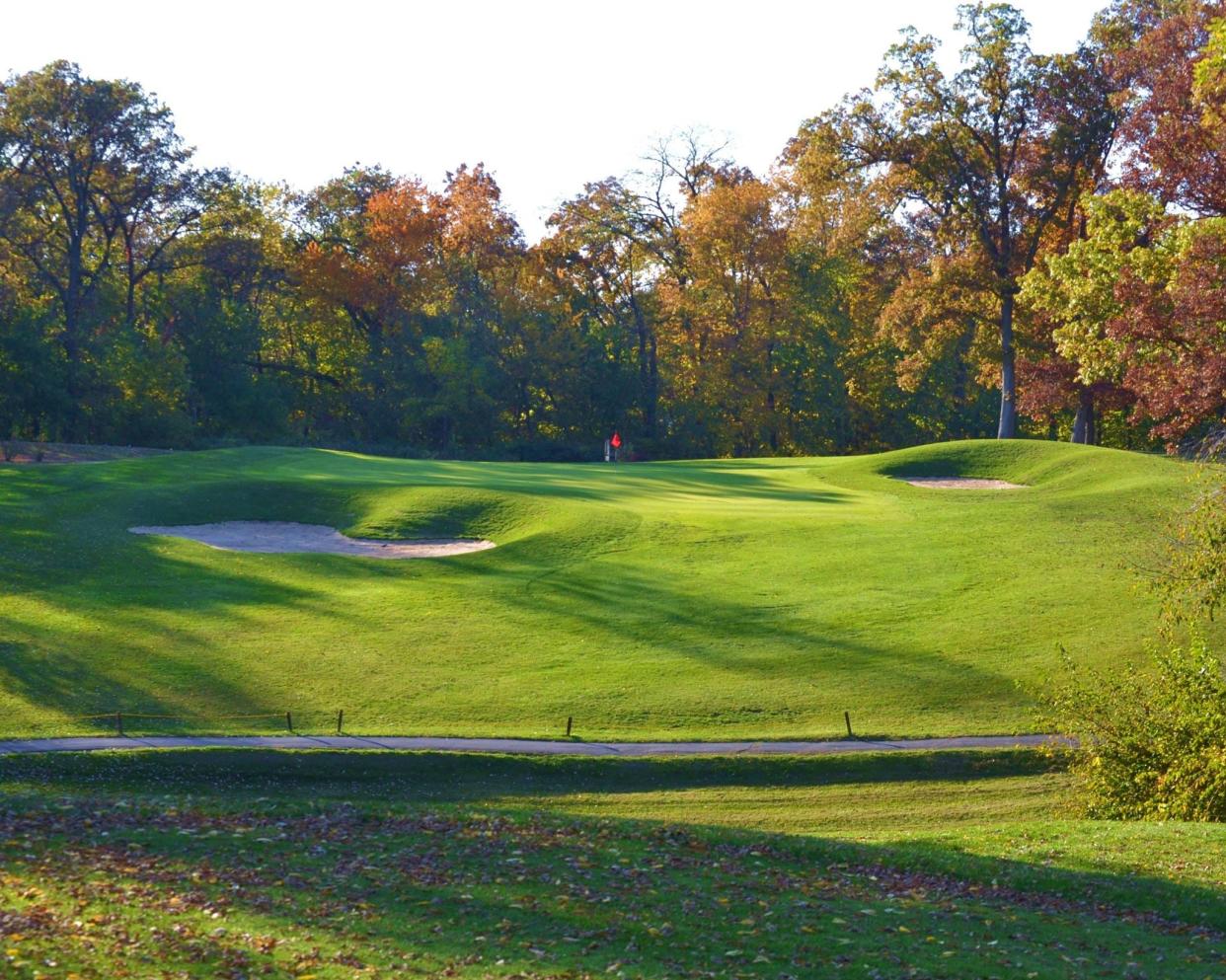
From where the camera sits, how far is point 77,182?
69375mm

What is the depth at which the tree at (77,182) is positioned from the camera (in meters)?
66.2

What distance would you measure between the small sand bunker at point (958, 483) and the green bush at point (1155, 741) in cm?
2248

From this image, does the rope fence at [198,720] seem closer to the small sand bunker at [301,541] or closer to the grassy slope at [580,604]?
the grassy slope at [580,604]

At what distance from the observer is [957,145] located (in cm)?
5641

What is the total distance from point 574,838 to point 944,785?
8.07 meters

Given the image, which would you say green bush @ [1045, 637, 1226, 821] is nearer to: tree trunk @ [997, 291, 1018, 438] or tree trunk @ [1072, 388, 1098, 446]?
tree trunk @ [997, 291, 1018, 438]

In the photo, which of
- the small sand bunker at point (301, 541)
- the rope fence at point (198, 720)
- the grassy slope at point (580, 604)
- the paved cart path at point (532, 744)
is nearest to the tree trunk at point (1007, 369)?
the grassy slope at point (580, 604)

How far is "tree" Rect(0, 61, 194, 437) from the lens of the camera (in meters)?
66.2

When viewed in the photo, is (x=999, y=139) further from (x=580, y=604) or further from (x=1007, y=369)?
(x=580, y=604)

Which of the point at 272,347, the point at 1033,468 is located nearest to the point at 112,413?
the point at 272,347

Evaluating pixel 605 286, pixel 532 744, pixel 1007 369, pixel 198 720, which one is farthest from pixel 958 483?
pixel 605 286

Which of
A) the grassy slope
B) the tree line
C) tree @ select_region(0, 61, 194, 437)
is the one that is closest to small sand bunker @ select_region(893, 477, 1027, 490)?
the grassy slope

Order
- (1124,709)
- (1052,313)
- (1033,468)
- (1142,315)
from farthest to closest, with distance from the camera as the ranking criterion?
1. (1033,468)
2. (1052,313)
3. (1142,315)
4. (1124,709)

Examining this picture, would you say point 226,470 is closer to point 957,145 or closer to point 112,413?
point 112,413
